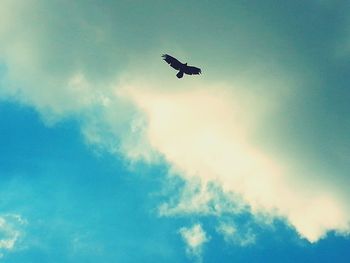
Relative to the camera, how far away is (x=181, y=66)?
395 ft

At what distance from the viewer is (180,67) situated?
4747 inches

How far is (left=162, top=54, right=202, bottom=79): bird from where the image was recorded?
12000cm

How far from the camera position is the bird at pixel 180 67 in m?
120
